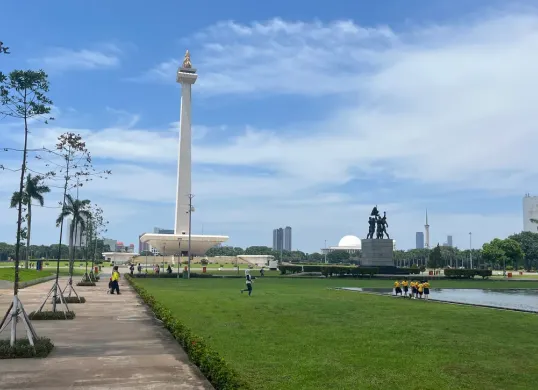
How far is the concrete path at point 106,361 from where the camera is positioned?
26.2ft

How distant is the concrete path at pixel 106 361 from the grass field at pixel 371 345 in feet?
3.34

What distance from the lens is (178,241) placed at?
3388 inches

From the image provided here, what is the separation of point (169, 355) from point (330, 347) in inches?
129

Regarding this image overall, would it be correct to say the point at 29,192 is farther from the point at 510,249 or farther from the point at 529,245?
the point at 529,245

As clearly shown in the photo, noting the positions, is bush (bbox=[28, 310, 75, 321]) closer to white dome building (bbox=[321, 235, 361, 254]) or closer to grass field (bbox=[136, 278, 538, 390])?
grass field (bbox=[136, 278, 538, 390])

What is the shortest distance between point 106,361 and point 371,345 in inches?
211

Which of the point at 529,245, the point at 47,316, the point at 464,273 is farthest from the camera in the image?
the point at 529,245

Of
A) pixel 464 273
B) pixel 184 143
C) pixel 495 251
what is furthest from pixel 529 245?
pixel 184 143

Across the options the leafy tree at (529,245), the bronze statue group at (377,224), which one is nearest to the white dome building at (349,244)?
the leafy tree at (529,245)

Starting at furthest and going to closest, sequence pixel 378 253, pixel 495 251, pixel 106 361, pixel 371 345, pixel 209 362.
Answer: pixel 495 251, pixel 378 253, pixel 371 345, pixel 106 361, pixel 209 362

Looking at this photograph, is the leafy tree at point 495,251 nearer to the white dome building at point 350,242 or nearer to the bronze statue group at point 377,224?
the bronze statue group at point 377,224

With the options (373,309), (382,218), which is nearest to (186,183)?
(382,218)

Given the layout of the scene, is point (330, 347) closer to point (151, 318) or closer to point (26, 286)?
point (151, 318)

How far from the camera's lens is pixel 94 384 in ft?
25.9
